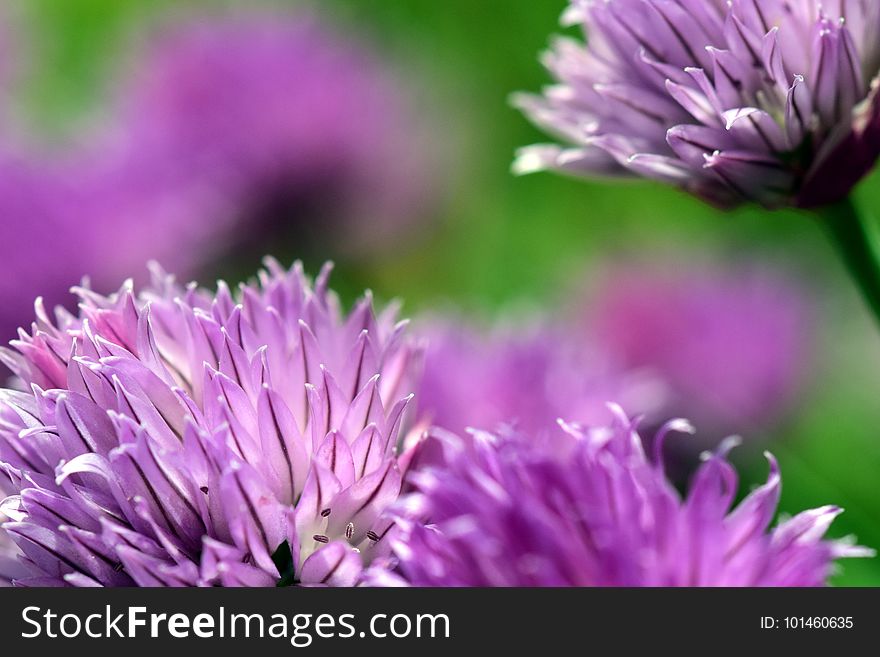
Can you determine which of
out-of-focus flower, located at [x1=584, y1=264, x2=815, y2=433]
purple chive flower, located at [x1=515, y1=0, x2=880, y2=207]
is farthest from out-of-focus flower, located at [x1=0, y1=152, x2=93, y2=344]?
purple chive flower, located at [x1=515, y1=0, x2=880, y2=207]

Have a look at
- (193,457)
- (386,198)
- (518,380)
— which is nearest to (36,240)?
(386,198)

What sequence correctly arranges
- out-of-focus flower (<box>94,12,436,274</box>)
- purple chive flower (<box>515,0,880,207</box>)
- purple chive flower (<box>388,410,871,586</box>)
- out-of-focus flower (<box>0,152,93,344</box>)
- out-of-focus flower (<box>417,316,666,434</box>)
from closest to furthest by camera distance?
purple chive flower (<box>388,410,871,586</box>) < purple chive flower (<box>515,0,880,207</box>) < out-of-focus flower (<box>417,316,666,434</box>) < out-of-focus flower (<box>0,152,93,344</box>) < out-of-focus flower (<box>94,12,436,274</box>)

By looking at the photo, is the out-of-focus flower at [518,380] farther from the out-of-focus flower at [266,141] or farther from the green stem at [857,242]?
the out-of-focus flower at [266,141]

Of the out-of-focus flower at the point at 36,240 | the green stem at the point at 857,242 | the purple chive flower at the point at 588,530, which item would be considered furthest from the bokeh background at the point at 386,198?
the purple chive flower at the point at 588,530

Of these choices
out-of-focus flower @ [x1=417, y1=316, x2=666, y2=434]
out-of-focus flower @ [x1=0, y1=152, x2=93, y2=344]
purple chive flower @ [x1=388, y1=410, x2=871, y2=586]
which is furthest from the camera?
out-of-focus flower @ [x1=0, y1=152, x2=93, y2=344]

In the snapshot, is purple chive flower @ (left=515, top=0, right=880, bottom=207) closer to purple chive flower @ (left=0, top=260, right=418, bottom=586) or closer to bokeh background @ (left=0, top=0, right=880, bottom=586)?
purple chive flower @ (left=0, top=260, right=418, bottom=586)

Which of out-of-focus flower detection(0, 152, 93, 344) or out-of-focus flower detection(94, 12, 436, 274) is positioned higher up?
out-of-focus flower detection(94, 12, 436, 274)

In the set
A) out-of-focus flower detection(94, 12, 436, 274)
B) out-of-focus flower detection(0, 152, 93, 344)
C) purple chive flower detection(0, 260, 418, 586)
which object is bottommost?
purple chive flower detection(0, 260, 418, 586)

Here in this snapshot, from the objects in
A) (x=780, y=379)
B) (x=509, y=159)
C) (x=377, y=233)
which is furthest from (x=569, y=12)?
(x=509, y=159)
